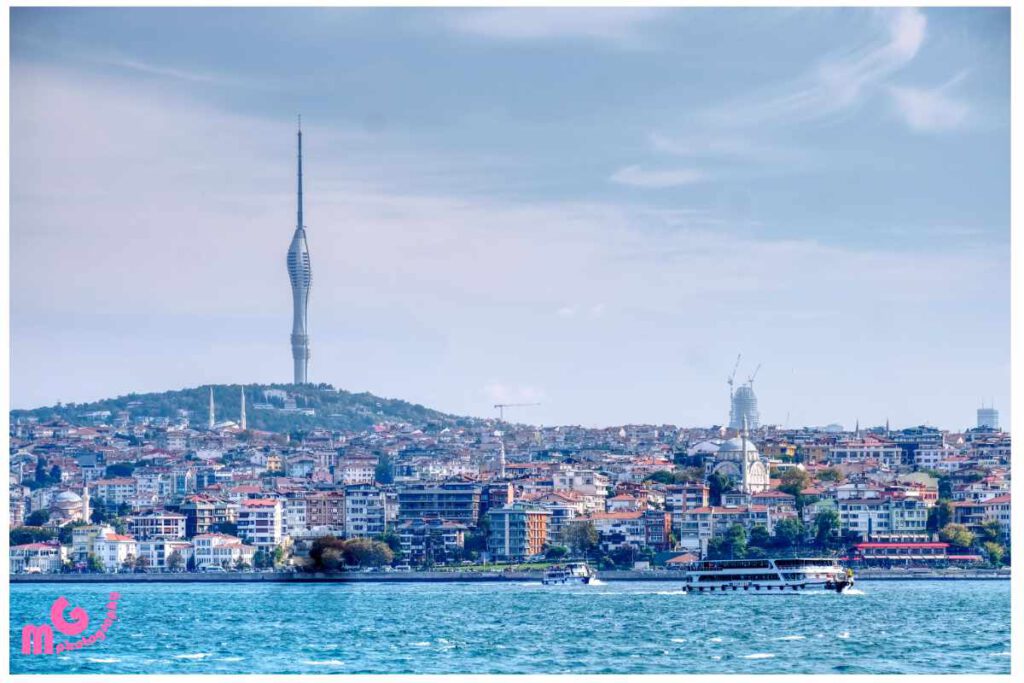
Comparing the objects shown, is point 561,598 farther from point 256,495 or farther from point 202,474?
point 202,474

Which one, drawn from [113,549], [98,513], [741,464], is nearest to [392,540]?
[113,549]

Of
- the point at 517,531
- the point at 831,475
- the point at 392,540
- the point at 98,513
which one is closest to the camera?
the point at 517,531

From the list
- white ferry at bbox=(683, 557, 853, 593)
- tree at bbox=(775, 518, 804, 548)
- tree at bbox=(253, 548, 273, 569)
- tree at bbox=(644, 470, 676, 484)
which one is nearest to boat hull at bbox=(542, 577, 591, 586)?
white ferry at bbox=(683, 557, 853, 593)

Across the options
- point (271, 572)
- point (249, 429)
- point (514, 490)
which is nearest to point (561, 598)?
point (271, 572)

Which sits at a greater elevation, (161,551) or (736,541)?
(736,541)

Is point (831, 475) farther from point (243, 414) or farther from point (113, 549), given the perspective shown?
point (243, 414)

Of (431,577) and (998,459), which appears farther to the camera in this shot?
(998,459)

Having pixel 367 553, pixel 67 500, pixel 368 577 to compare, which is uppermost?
pixel 67 500

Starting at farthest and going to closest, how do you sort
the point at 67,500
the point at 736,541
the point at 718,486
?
the point at 67,500
the point at 718,486
the point at 736,541

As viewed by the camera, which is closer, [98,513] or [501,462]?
[98,513]
